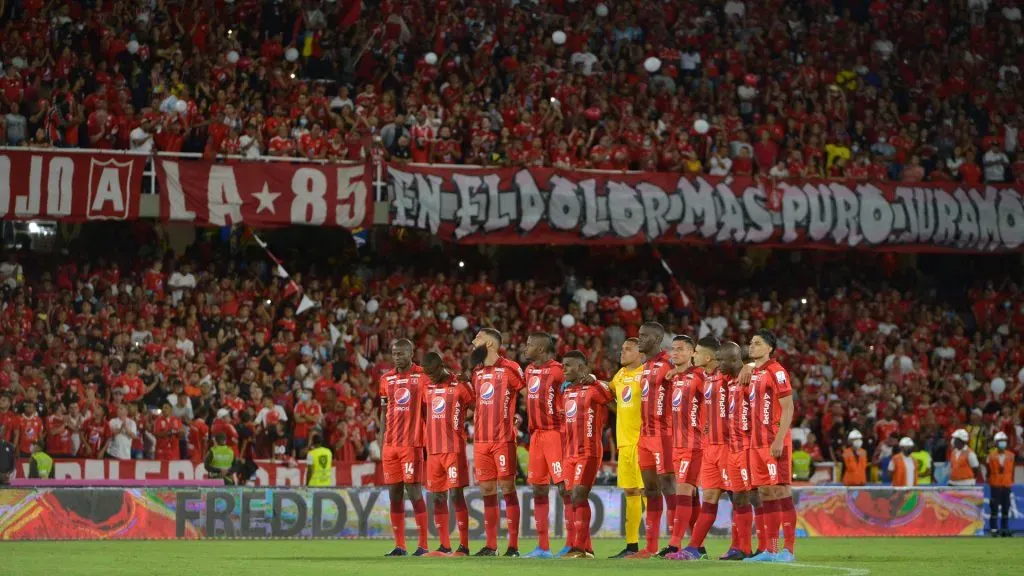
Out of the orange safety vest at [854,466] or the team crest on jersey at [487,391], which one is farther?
the orange safety vest at [854,466]

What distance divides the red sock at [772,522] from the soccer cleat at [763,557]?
2.4 inches

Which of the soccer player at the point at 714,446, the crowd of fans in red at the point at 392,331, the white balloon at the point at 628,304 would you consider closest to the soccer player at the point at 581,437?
the soccer player at the point at 714,446

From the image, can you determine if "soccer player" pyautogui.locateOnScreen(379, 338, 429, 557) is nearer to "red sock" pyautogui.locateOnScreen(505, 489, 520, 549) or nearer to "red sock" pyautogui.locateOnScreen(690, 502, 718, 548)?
"red sock" pyautogui.locateOnScreen(505, 489, 520, 549)

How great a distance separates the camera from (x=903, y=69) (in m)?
36.2

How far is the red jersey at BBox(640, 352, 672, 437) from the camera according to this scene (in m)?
15.8

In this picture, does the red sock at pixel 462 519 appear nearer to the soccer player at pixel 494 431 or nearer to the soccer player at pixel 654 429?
the soccer player at pixel 494 431

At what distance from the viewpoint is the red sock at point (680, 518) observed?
15.3m

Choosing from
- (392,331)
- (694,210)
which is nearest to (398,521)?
(392,331)

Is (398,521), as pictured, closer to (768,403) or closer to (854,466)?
(768,403)

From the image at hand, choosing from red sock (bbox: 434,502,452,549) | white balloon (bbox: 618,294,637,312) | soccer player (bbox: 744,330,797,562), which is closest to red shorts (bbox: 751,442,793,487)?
soccer player (bbox: 744,330,797,562)

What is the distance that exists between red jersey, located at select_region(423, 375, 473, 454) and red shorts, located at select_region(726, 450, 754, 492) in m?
2.85

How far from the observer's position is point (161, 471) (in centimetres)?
2389

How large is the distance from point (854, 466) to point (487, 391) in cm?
1189

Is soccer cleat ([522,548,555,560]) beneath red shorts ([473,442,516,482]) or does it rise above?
beneath
